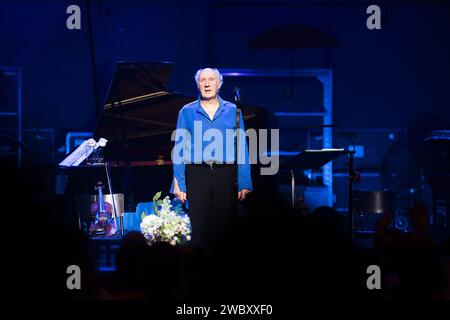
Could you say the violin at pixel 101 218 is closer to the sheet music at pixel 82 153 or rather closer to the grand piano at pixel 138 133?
the grand piano at pixel 138 133

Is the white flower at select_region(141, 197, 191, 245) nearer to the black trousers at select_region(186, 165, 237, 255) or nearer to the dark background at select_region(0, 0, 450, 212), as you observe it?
the black trousers at select_region(186, 165, 237, 255)

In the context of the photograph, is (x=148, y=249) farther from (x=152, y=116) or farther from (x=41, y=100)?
(x=41, y=100)

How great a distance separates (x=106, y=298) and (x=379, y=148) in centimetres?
775

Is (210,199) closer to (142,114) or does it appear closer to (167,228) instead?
(167,228)

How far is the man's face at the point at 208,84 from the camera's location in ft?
14.7

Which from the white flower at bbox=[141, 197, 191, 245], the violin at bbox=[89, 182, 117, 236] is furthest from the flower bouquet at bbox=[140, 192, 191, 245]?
the violin at bbox=[89, 182, 117, 236]

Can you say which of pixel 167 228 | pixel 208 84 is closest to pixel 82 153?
pixel 167 228

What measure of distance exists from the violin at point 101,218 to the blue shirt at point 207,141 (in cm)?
189

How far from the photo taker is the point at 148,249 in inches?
115

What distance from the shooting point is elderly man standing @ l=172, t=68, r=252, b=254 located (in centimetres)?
435

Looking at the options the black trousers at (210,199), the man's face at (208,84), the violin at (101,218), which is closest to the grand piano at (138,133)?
the violin at (101,218)

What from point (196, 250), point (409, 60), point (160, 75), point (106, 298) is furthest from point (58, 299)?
point (409, 60)

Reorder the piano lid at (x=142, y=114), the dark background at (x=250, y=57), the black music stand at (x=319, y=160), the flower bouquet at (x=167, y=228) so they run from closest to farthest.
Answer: the flower bouquet at (x=167, y=228) < the black music stand at (x=319, y=160) < the piano lid at (x=142, y=114) < the dark background at (x=250, y=57)

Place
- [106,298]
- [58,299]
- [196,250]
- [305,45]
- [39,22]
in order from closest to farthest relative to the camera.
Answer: [58,299], [106,298], [196,250], [305,45], [39,22]
